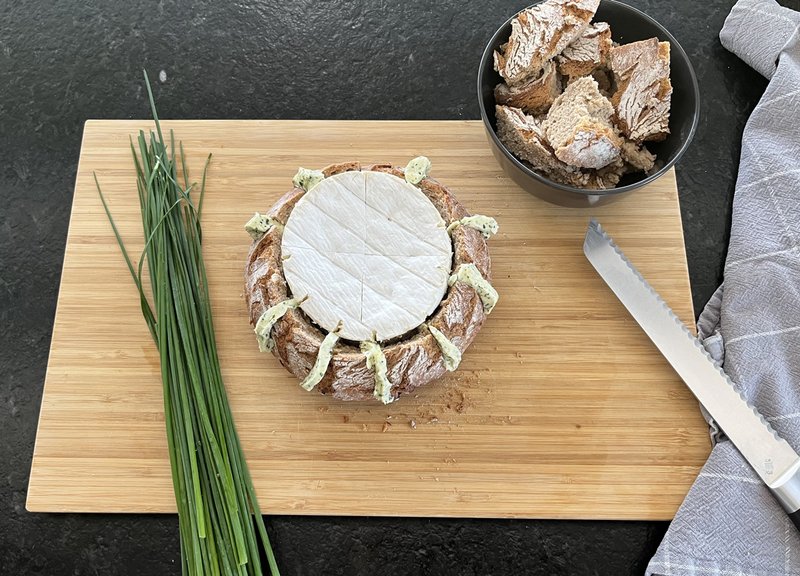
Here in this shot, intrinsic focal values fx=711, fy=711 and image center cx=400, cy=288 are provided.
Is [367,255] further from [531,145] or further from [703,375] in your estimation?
[703,375]

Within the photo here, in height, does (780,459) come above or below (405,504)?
above

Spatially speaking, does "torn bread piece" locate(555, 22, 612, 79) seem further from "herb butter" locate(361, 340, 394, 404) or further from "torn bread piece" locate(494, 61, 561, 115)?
"herb butter" locate(361, 340, 394, 404)

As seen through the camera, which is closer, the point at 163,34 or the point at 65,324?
the point at 65,324

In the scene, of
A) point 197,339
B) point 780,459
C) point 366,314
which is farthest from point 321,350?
point 780,459

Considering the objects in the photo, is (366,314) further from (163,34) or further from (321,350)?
(163,34)

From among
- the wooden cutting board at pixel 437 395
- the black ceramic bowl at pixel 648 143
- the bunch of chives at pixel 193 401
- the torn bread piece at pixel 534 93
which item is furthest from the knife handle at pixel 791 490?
the bunch of chives at pixel 193 401

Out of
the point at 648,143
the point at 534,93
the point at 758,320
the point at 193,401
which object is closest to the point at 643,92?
the point at 648,143
